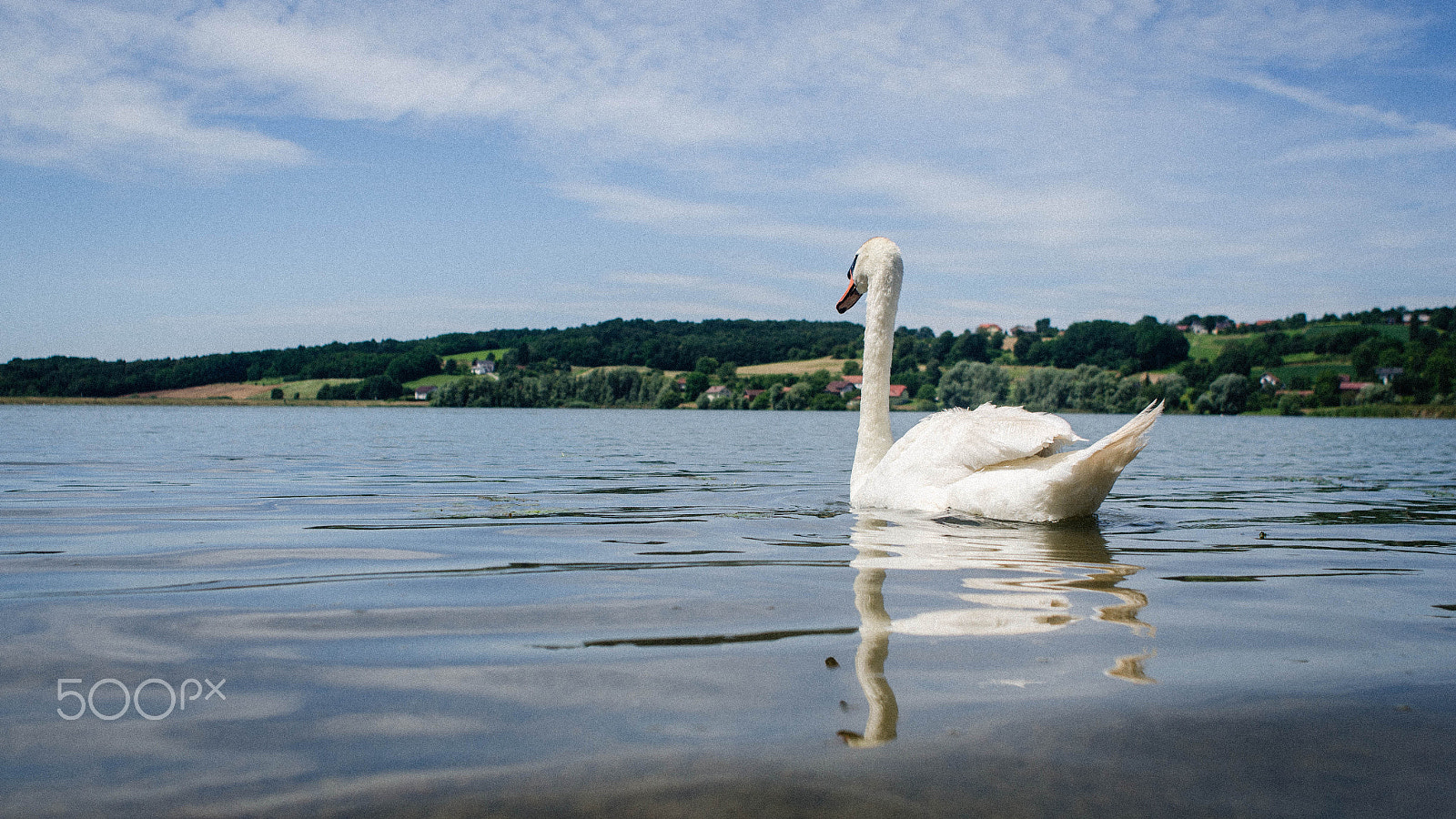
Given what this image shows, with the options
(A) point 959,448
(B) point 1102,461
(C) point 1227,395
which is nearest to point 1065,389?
(C) point 1227,395

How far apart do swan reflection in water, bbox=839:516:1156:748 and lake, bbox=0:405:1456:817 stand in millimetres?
25

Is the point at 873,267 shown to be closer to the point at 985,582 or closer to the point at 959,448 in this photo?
the point at 959,448

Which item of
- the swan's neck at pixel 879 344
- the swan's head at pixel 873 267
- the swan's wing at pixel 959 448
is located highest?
the swan's head at pixel 873 267

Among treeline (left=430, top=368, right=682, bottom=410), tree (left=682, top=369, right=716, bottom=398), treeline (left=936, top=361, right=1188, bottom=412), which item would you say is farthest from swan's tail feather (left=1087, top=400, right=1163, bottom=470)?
tree (left=682, top=369, right=716, bottom=398)

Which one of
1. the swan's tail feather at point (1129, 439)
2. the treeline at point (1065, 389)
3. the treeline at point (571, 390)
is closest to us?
the swan's tail feather at point (1129, 439)

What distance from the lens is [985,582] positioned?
468cm

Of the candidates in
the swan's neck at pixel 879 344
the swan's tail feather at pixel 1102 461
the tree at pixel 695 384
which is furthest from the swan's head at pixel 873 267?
the tree at pixel 695 384

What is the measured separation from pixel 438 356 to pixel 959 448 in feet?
358

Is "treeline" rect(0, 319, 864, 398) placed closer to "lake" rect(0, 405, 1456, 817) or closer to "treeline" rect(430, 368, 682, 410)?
"treeline" rect(430, 368, 682, 410)

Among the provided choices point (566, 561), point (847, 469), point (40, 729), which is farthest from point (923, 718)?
point (847, 469)

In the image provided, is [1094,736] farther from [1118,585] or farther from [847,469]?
[847,469]

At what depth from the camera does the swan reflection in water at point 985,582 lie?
3129 mm

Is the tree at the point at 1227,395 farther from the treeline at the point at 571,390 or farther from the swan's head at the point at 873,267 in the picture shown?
the swan's head at the point at 873,267

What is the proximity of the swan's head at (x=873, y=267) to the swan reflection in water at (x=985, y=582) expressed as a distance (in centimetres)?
270
